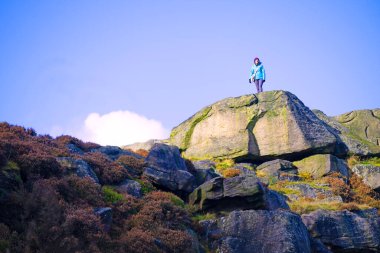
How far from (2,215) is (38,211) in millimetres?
954

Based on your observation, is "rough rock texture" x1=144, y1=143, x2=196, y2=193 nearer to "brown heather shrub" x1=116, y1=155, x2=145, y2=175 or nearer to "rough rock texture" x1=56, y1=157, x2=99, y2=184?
"brown heather shrub" x1=116, y1=155, x2=145, y2=175

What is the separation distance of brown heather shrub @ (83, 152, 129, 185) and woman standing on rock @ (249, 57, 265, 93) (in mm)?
18156

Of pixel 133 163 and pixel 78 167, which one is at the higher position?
pixel 133 163

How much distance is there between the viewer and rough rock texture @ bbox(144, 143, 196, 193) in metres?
20.3

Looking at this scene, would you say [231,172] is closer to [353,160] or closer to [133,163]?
[133,163]

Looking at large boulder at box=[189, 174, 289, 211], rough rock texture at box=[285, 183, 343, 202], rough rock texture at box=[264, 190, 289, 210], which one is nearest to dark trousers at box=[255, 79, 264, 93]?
rough rock texture at box=[285, 183, 343, 202]

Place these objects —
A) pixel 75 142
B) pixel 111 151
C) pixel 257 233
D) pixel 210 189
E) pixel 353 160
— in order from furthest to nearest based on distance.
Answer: pixel 353 160 < pixel 111 151 < pixel 75 142 < pixel 210 189 < pixel 257 233

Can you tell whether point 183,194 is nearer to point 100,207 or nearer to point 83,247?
point 100,207

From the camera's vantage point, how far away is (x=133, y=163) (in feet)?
69.7

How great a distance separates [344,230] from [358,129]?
18144mm

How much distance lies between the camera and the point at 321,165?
1195 inches

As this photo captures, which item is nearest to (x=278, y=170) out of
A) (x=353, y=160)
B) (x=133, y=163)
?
(x=353, y=160)

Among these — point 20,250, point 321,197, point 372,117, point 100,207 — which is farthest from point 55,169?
point 372,117

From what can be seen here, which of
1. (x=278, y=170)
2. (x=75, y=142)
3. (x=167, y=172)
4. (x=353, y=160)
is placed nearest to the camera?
(x=167, y=172)
